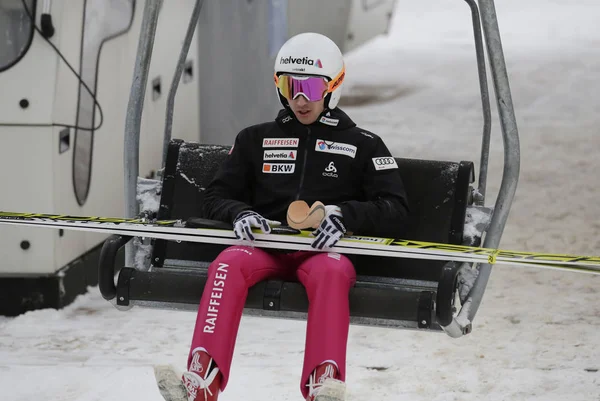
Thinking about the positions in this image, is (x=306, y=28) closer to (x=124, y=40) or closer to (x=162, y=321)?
(x=124, y=40)

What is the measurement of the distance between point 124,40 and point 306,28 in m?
7.17

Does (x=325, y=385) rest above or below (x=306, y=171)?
below

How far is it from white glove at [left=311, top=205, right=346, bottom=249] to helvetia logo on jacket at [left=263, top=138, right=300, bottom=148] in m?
0.42

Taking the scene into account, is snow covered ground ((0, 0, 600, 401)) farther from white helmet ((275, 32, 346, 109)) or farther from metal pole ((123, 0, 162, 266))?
white helmet ((275, 32, 346, 109))

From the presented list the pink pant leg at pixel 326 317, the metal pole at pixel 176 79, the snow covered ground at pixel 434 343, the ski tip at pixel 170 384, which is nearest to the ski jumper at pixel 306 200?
the pink pant leg at pixel 326 317

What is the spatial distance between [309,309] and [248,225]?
385 millimetres

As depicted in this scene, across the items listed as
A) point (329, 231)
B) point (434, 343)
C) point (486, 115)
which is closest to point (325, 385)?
point (329, 231)

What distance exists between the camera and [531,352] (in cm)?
564

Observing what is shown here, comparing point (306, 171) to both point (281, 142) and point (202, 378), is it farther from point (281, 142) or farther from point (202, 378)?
point (202, 378)

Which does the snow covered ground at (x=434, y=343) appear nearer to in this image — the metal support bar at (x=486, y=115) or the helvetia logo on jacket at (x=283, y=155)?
the metal support bar at (x=486, y=115)

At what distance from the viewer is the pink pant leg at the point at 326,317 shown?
3.76 m

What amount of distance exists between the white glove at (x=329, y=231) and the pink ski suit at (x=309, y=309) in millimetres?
52

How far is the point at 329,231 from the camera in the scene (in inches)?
155

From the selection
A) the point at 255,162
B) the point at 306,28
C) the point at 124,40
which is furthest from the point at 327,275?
the point at 306,28
